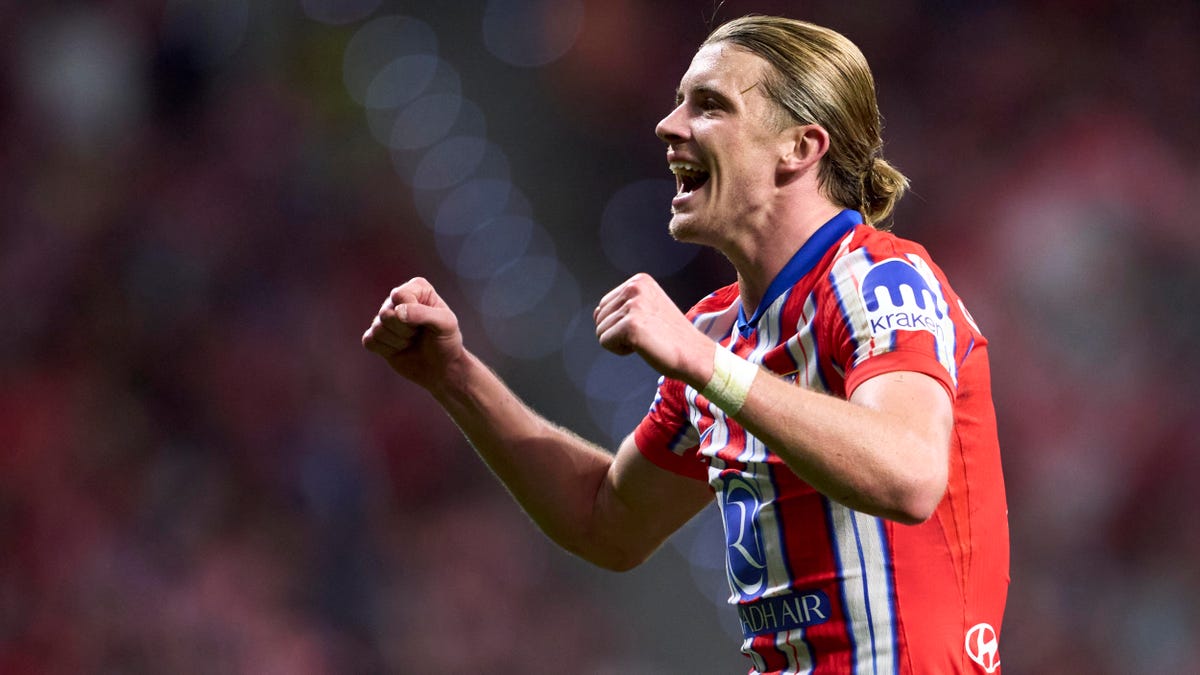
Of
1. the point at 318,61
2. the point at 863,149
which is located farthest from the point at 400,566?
the point at 863,149

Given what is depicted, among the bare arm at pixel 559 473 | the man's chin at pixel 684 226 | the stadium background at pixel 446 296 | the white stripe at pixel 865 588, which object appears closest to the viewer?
the white stripe at pixel 865 588

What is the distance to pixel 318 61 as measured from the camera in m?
5.58

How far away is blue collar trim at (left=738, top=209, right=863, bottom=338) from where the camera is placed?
2.12 m

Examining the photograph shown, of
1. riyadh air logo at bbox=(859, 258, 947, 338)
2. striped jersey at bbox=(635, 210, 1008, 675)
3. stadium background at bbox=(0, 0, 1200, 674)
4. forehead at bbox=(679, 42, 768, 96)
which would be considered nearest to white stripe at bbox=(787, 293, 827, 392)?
striped jersey at bbox=(635, 210, 1008, 675)

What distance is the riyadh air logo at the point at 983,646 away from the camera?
6.16 ft

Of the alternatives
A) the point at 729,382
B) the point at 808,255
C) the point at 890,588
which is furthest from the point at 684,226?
the point at 890,588

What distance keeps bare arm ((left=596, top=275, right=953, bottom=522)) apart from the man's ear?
62 centimetres

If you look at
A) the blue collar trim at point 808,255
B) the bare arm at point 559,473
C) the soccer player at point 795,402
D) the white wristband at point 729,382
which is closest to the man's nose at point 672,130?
the soccer player at point 795,402

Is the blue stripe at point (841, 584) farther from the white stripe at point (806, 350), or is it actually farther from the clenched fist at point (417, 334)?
the clenched fist at point (417, 334)

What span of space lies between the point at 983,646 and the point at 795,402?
0.55 m

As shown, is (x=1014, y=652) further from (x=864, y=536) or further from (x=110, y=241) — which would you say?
(x=110, y=241)

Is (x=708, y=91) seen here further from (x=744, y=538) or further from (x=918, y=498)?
(x=918, y=498)

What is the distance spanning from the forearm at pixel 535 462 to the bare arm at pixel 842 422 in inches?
31.8

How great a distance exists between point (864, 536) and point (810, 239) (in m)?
0.53
